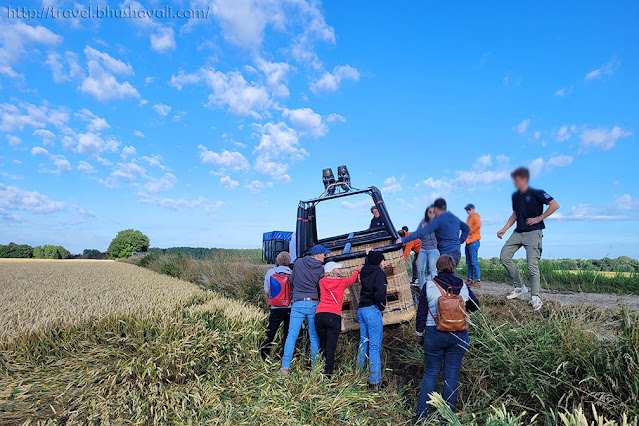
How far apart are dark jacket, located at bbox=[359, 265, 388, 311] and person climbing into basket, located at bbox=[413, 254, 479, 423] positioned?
69 centimetres

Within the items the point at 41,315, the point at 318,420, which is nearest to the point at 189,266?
the point at 41,315

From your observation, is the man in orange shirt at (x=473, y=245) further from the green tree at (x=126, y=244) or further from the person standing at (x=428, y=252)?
the green tree at (x=126, y=244)

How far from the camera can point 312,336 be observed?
5281mm

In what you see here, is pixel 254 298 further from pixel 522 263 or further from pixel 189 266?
pixel 522 263

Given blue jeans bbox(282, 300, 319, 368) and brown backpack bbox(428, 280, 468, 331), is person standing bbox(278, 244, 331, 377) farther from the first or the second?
brown backpack bbox(428, 280, 468, 331)

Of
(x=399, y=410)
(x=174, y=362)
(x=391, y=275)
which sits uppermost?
(x=391, y=275)

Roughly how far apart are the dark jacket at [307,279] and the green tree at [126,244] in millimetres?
27192

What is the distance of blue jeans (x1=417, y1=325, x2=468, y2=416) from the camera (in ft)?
13.1

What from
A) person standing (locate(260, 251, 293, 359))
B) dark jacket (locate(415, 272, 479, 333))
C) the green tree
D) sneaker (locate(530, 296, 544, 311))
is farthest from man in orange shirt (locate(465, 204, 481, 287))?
the green tree

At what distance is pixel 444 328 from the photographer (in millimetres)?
3898

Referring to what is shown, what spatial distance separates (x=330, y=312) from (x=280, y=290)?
0.87m

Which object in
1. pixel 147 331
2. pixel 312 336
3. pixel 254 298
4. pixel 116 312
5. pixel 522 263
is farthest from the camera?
pixel 522 263

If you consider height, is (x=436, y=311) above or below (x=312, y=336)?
above

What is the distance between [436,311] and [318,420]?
1766 mm
